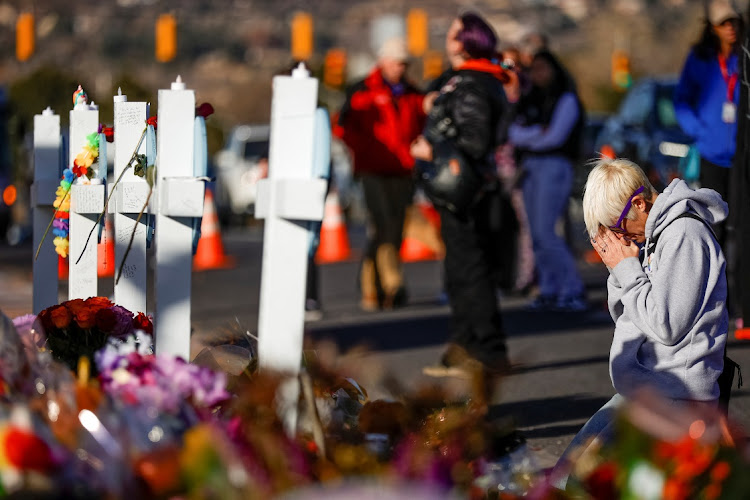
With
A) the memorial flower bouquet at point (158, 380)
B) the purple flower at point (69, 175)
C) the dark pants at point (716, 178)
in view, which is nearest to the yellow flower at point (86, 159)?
the purple flower at point (69, 175)

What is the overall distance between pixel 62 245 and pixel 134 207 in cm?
66

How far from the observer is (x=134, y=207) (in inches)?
184

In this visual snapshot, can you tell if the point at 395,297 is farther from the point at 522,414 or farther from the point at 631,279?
the point at 631,279

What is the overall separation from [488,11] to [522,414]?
128 meters

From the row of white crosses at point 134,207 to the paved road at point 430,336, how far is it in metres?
0.24

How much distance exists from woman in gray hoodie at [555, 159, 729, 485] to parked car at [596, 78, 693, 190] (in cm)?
661

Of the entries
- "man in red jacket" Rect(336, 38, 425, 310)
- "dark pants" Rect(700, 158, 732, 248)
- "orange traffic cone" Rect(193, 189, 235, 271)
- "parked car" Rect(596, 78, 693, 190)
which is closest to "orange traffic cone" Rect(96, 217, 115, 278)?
"dark pants" Rect(700, 158, 732, 248)

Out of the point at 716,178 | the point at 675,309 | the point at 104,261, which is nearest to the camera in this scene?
the point at 675,309

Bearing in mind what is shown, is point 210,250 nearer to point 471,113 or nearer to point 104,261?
point 471,113

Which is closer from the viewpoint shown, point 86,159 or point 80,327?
point 80,327

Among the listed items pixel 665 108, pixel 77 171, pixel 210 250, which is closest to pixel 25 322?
pixel 77 171

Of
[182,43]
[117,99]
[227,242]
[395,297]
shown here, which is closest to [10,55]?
[182,43]

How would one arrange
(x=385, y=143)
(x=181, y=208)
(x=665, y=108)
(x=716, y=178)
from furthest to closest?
(x=665, y=108) < (x=385, y=143) < (x=716, y=178) < (x=181, y=208)

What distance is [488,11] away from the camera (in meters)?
132
